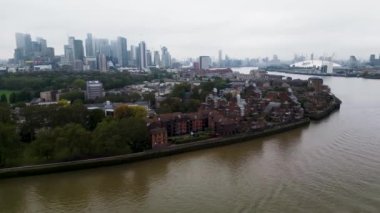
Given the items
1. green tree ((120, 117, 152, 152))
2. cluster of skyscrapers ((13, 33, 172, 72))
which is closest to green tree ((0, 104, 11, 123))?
green tree ((120, 117, 152, 152))

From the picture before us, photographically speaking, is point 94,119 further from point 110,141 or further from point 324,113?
point 324,113

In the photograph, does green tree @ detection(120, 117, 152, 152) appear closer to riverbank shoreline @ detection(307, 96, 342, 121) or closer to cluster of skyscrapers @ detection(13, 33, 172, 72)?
riverbank shoreline @ detection(307, 96, 342, 121)

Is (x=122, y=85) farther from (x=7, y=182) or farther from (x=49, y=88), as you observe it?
(x=7, y=182)

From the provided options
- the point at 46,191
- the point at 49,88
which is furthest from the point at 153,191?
the point at 49,88

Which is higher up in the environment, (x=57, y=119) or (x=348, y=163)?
(x=57, y=119)

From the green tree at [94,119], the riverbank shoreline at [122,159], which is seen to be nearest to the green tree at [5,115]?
the green tree at [94,119]

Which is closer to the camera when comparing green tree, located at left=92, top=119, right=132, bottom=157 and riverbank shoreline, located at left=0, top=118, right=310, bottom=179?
riverbank shoreline, located at left=0, top=118, right=310, bottom=179

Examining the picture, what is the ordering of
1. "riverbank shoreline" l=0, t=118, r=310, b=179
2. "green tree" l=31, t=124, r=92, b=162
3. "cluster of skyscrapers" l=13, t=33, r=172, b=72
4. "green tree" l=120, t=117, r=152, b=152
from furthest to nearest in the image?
1. "cluster of skyscrapers" l=13, t=33, r=172, b=72
2. "green tree" l=120, t=117, r=152, b=152
3. "green tree" l=31, t=124, r=92, b=162
4. "riverbank shoreline" l=0, t=118, r=310, b=179
